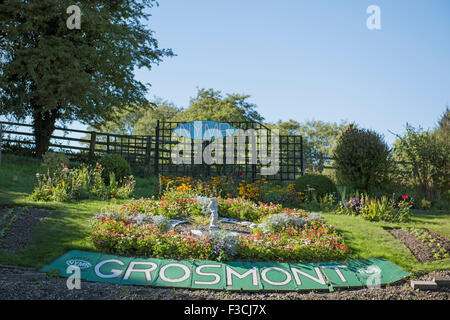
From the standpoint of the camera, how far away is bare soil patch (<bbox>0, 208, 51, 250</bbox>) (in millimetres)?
6027

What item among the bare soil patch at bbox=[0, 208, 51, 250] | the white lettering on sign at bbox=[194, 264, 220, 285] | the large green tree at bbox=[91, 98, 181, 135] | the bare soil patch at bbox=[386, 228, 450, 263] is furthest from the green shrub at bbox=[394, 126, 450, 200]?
the large green tree at bbox=[91, 98, 181, 135]

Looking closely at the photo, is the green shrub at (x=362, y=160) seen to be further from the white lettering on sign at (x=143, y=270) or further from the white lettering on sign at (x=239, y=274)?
the white lettering on sign at (x=143, y=270)

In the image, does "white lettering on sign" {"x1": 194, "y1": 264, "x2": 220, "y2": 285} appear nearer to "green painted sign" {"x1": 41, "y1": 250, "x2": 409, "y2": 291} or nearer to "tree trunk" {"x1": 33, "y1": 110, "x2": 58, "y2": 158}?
"green painted sign" {"x1": 41, "y1": 250, "x2": 409, "y2": 291}

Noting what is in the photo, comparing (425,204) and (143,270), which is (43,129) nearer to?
(143,270)

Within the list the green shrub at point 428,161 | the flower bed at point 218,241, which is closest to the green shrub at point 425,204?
the green shrub at point 428,161

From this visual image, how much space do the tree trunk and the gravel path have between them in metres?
11.6

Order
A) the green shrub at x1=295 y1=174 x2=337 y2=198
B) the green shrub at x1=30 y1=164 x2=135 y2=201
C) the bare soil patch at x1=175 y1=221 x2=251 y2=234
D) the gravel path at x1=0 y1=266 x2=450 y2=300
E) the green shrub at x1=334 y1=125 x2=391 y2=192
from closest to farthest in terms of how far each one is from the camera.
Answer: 1. the gravel path at x1=0 y1=266 x2=450 y2=300
2. the bare soil patch at x1=175 y1=221 x2=251 y2=234
3. the green shrub at x1=30 y1=164 x2=135 y2=201
4. the green shrub at x1=334 y1=125 x2=391 y2=192
5. the green shrub at x1=295 y1=174 x2=337 y2=198

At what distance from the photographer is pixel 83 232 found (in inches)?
265

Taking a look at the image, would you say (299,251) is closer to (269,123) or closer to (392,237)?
(392,237)

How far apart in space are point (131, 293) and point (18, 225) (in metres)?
Answer: 3.48

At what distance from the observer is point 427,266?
19.7 feet

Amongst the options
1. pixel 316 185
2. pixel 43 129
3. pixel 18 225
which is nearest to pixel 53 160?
pixel 43 129

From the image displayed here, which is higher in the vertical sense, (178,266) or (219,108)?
(219,108)
